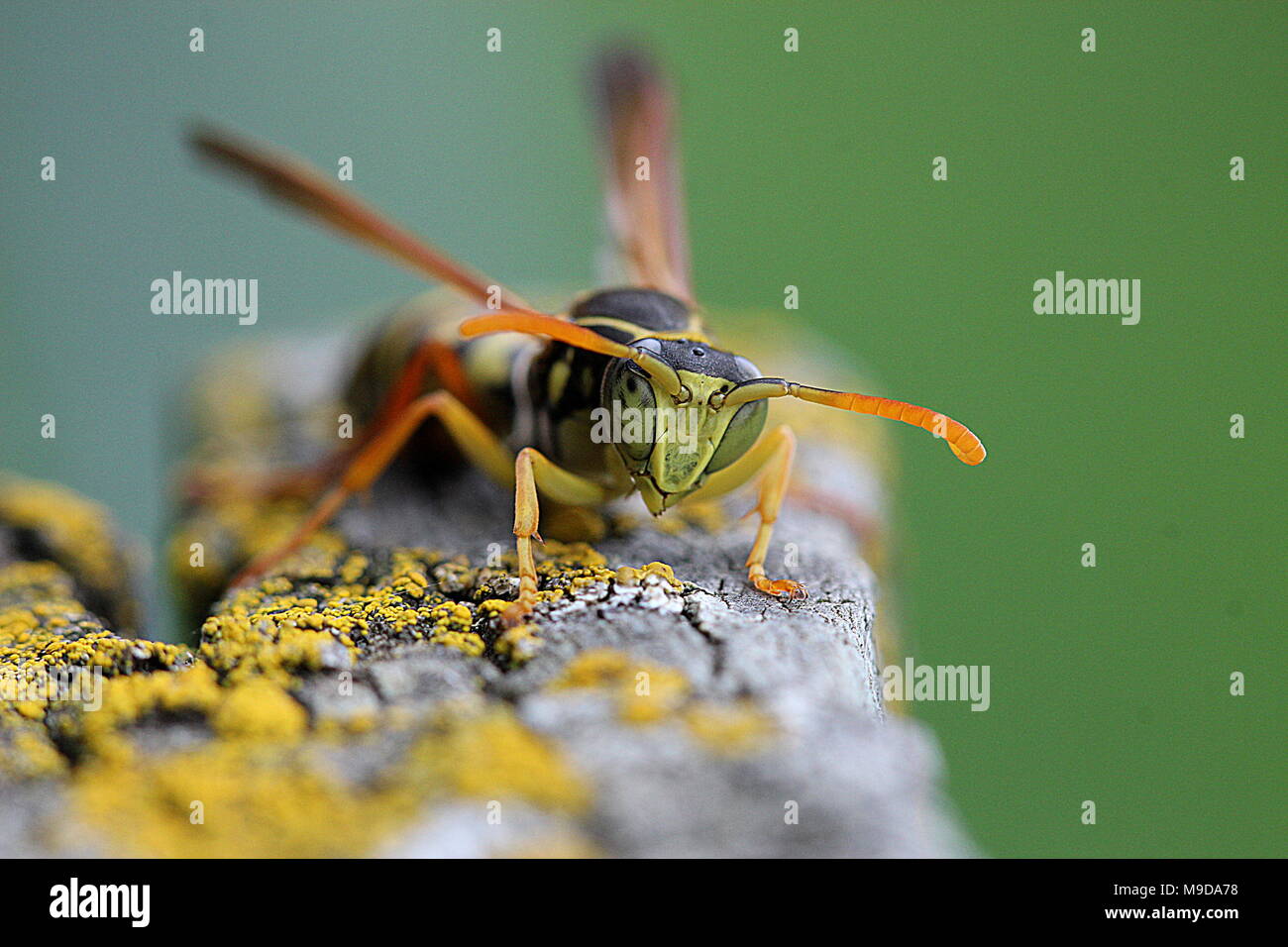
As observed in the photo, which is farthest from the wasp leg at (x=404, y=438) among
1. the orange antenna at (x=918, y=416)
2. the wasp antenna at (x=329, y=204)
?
the orange antenna at (x=918, y=416)

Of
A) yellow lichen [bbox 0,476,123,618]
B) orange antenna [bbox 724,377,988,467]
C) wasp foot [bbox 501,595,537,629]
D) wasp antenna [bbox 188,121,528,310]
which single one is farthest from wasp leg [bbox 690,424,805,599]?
yellow lichen [bbox 0,476,123,618]

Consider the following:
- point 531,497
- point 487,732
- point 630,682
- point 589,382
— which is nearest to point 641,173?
point 589,382

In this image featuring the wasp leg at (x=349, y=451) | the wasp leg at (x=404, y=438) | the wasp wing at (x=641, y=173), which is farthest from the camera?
the wasp wing at (x=641, y=173)

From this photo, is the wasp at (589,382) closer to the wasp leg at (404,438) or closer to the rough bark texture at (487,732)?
the wasp leg at (404,438)
